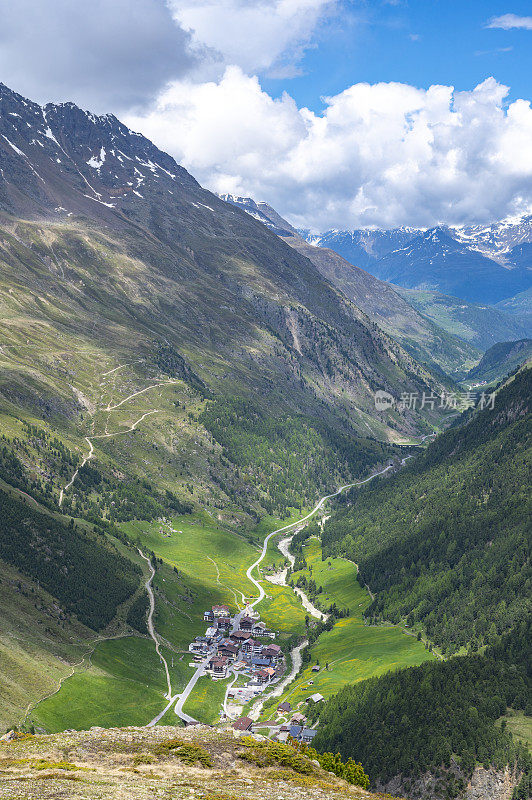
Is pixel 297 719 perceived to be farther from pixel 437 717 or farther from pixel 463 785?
pixel 463 785

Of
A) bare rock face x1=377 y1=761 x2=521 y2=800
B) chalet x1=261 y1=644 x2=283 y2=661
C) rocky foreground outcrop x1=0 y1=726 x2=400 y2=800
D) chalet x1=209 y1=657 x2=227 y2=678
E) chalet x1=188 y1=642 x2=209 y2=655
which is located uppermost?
chalet x1=261 y1=644 x2=283 y2=661

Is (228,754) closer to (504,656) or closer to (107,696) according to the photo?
(107,696)

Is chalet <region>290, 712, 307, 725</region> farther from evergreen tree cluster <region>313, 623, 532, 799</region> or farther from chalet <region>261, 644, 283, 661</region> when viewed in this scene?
chalet <region>261, 644, 283, 661</region>

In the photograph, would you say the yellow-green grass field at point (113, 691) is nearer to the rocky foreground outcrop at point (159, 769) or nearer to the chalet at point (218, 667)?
the chalet at point (218, 667)

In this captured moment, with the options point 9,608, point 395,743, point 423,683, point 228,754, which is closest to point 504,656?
point 423,683

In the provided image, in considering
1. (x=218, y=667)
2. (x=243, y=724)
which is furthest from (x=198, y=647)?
(x=243, y=724)

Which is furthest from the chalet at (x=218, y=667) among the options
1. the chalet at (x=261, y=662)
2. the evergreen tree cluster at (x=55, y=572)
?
the evergreen tree cluster at (x=55, y=572)

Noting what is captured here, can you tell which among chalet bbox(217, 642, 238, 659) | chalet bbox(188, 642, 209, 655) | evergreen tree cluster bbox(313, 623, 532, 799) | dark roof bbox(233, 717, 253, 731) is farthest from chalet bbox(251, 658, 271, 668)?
dark roof bbox(233, 717, 253, 731)
